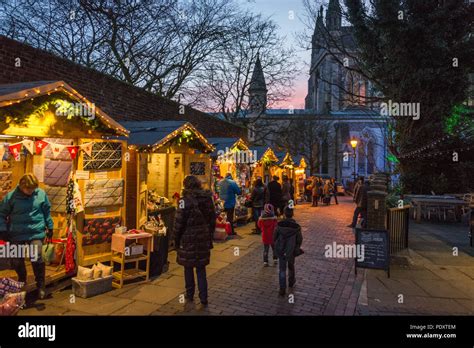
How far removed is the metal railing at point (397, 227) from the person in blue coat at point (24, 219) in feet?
24.1

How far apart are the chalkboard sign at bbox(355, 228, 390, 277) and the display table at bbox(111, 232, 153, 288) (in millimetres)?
4216

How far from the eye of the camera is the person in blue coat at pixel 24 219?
199 inches

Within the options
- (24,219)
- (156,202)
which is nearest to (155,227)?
(156,202)

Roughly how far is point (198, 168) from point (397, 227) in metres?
5.65

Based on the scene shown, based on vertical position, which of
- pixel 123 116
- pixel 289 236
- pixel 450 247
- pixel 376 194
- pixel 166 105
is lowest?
pixel 450 247

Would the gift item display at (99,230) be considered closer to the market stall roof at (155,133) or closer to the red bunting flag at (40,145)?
the red bunting flag at (40,145)

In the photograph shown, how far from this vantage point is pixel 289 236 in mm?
6039

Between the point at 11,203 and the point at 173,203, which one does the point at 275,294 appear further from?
the point at 173,203

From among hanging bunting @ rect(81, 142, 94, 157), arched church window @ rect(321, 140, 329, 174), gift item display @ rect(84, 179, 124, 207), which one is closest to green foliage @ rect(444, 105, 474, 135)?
gift item display @ rect(84, 179, 124, 207)

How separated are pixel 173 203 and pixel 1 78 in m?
5.08

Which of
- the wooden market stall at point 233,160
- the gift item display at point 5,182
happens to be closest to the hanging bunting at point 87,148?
the gift item display at point 5,182

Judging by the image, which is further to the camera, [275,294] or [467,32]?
[467,32]

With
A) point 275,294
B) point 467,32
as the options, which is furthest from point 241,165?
point 467,32

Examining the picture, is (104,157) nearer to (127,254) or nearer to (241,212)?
(127,254)
